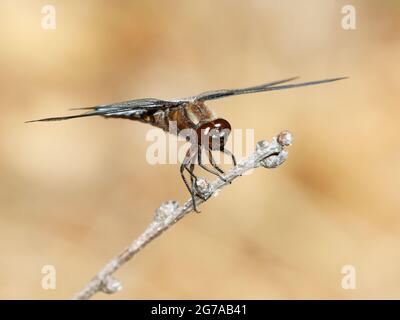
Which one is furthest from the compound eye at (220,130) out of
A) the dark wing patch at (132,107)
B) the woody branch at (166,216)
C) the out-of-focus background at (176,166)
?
the out-of-focus background at (176,166)

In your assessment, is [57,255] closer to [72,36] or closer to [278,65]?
[72,36]

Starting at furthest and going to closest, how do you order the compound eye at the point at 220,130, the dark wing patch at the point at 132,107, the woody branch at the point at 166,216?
1. the dark wing patch at the point at 132,107
2. the compound eye at the point at 220,130
3. the woody branch at the point at 166,216

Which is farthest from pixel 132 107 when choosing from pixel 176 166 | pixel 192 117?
pixel 176 166

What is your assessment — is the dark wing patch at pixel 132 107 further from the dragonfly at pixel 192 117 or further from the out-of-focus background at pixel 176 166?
the out-of-focus background at pixel 176 166

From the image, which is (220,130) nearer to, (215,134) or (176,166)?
(215,134)

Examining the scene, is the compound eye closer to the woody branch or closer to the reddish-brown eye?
the reddish-brown eye

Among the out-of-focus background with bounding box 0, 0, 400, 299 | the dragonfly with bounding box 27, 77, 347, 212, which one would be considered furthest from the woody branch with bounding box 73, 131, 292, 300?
the out-of-focus background with bounding box 0, 0, 400, 299

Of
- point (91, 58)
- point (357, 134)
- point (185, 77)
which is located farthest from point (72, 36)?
point (357, 134)
